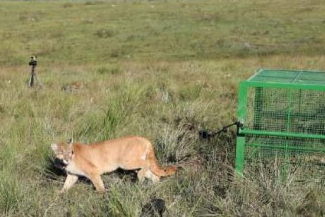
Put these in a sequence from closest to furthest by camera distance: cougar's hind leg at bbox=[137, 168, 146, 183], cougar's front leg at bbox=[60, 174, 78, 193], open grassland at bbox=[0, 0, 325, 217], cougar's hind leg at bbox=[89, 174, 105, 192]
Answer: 1. open grassland at bbox=[0, 0, 325, 217]
2. cougar's hind leg at bbox=[89, 174, 105, 192]
3. cougar's front leg at bbox=[60, 174, 78, 193]
4. cougar's hind leg at bbox=[137, 168, 146, 183]

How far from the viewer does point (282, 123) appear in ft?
29.5

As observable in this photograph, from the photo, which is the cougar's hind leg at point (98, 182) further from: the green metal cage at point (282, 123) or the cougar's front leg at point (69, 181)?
the green metal cage at point (282, 123)

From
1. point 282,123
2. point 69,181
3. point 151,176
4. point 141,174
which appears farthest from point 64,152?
point 282,123

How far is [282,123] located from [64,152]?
309 cm

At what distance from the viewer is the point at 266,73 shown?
898 centimetres

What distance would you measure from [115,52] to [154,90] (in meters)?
17.7

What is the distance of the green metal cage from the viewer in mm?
7691

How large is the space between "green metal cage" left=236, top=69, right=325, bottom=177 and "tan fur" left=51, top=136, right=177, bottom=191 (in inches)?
41.6

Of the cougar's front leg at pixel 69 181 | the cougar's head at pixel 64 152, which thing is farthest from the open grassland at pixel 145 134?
the cougar's head at pixel 64 152

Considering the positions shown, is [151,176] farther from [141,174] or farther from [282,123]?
[282,123]

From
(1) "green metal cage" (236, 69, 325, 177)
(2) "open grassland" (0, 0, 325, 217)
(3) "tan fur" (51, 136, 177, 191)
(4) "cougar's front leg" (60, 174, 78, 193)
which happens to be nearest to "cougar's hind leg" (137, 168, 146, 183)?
(3) "tan fur" (51, 136, 177, 191)

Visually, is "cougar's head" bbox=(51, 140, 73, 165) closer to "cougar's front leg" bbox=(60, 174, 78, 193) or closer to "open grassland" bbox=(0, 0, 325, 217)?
"cougar's front leg" bbox=(60, 174, 78, 193)

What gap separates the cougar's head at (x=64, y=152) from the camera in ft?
25.1

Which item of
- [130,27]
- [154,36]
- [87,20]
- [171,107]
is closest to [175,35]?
[154,36]
